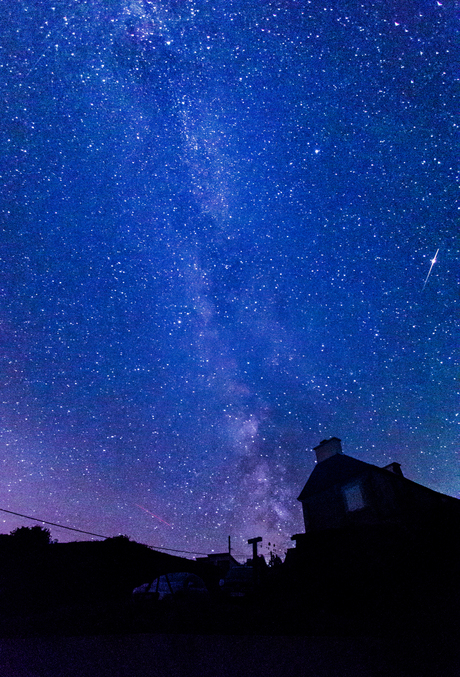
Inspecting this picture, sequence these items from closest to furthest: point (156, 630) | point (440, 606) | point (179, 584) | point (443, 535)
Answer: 1. point (156, 630)
2. point (440, 606)
3. point (443, 535)
4. point (179, 584)

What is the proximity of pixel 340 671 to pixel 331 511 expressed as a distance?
1726 cm

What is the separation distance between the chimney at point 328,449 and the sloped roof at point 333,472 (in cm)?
38

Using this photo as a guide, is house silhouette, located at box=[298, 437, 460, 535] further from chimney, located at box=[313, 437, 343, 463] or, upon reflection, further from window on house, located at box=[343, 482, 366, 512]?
chimney, located at box=[313, 437, 343, 463]

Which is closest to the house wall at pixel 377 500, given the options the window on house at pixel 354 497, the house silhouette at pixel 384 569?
the window on house at pixel 354 497

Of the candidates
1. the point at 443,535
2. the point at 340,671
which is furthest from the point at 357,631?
the point at 443,535


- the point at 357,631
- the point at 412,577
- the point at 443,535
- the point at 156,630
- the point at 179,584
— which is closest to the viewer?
the point at 357,631

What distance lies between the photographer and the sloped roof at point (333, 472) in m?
20.3

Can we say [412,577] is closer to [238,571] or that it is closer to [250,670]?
[250,670]

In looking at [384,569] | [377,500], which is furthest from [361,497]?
[384,569]

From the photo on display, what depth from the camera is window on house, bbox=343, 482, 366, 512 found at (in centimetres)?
1885

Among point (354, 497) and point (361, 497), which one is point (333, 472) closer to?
point (354, 497)

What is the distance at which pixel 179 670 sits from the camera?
5289 mm

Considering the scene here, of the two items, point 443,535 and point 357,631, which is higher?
point 443,535

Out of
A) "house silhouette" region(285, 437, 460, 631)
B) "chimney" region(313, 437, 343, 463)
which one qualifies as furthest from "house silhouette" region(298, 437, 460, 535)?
"house silhouette" region(285, 437, 460, 631)
